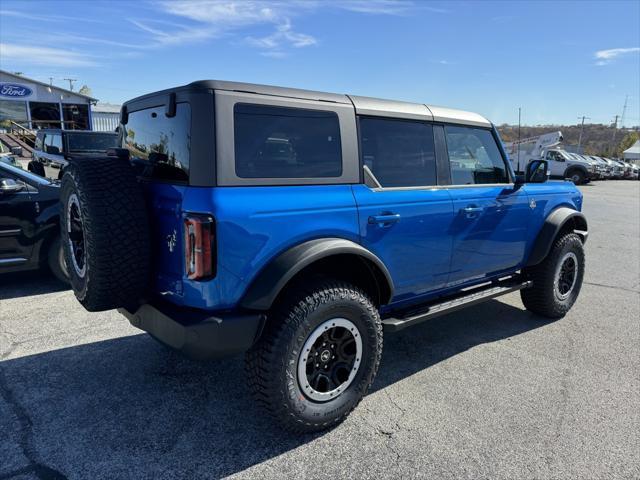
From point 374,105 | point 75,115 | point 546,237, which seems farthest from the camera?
point 75,115

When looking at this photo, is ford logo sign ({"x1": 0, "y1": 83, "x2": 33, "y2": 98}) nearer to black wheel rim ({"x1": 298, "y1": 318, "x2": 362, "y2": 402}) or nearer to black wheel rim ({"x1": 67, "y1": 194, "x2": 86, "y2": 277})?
black wheel rim ({"x1": 67, "y1": 194, "x2": 86, "y2": 277})

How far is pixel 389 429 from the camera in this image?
2.84m

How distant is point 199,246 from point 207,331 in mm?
440

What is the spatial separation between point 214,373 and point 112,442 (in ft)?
3.05

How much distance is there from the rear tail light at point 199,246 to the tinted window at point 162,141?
11.8 inches

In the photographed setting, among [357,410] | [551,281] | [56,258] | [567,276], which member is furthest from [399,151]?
[56,258]

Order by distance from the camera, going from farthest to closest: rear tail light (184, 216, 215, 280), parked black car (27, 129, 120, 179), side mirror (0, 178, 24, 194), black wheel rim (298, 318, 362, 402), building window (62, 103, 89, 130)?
1. building window (62, 103, 89, 130)
2. parked black car (27, 129, 120, 179)
3. side mirror (0, 178, 24, 194)
4. black wheel rim (298, 318, 362, 402)
5. rear tail light (184, 216, 215, 280)

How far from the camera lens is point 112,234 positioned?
246 cm

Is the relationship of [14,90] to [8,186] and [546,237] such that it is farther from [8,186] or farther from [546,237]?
[546,237]

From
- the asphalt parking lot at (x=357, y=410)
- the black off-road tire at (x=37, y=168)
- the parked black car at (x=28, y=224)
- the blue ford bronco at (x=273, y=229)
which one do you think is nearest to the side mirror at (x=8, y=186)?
the parked black car at (x=28, y=224)

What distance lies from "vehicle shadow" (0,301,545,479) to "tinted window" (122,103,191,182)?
59.2 inches

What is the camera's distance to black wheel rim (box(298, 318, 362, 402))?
2.71 meters

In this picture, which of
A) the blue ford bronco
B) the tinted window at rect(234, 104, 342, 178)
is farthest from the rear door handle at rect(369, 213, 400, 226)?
the tinted window at rect(234, 104, 342, 178)

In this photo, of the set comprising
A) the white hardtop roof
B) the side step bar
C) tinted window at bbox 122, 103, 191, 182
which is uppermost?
the white hardtop roof
